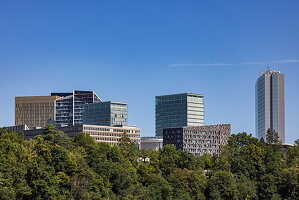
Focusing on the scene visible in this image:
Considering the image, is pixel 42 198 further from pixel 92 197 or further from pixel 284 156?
pixel 284 156

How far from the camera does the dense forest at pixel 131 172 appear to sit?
12525 centimetres

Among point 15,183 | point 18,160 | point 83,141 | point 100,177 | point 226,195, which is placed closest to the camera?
point 15,183

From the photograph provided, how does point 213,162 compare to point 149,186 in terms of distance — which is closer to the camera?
point 149,186

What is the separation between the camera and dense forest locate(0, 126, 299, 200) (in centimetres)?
12525

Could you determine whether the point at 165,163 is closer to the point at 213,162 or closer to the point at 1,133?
→ the point at 213,162

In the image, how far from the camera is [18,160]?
12912cm

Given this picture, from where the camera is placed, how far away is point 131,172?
150 metres

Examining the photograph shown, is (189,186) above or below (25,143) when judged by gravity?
below

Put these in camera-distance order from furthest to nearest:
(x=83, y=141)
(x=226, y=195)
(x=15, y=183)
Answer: (x=83, y=141), (x=226, y=195), (x=15, y=183)

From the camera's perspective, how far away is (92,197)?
12962 cm

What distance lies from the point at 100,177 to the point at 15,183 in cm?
2247

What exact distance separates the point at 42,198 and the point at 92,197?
11.1 m

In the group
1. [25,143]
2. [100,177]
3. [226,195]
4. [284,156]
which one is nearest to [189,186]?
[226,195]

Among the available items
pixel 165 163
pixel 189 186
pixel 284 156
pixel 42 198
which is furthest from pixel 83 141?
pixel 284 156
